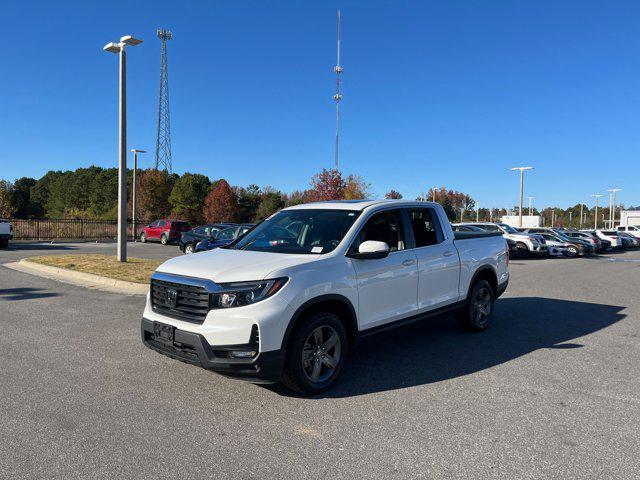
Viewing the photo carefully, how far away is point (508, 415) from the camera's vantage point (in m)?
4.10

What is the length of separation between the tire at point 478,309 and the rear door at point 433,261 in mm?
471

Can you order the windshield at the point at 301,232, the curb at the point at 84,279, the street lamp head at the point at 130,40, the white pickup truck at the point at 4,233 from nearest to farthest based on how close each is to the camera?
the windshield at the point at 301,232 < the curb at the point at 84,279 < the street lamp head at the point at 130,40 < the white pickup truck at the point at 4,233

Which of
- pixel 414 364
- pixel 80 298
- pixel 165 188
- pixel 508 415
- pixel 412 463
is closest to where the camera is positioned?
pixel 412 463

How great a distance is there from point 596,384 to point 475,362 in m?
1.22

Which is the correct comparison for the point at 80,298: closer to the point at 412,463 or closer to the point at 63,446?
the point at 63,446

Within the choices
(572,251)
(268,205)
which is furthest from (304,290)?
(268,205)

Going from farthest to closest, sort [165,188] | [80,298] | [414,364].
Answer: [165,188]
[80,298]
[414,364]

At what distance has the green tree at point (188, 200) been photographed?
61.7 meters

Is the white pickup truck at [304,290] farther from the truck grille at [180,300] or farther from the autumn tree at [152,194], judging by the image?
the autumn tree at [152,194]

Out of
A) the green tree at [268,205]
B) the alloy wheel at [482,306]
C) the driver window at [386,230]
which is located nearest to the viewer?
the driver window at [386,230]

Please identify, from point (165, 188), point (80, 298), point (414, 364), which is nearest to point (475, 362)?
point (414, 364)

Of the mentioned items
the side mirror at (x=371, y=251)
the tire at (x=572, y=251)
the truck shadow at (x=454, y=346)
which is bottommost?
the truck shadow at (x=454, y=346)

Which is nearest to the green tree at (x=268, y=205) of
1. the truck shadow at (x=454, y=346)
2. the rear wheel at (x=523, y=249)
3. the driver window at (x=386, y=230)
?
the rear wheel at (x=523, y=249)

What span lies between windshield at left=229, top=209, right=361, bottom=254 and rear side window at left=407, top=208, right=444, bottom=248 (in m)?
0.93
